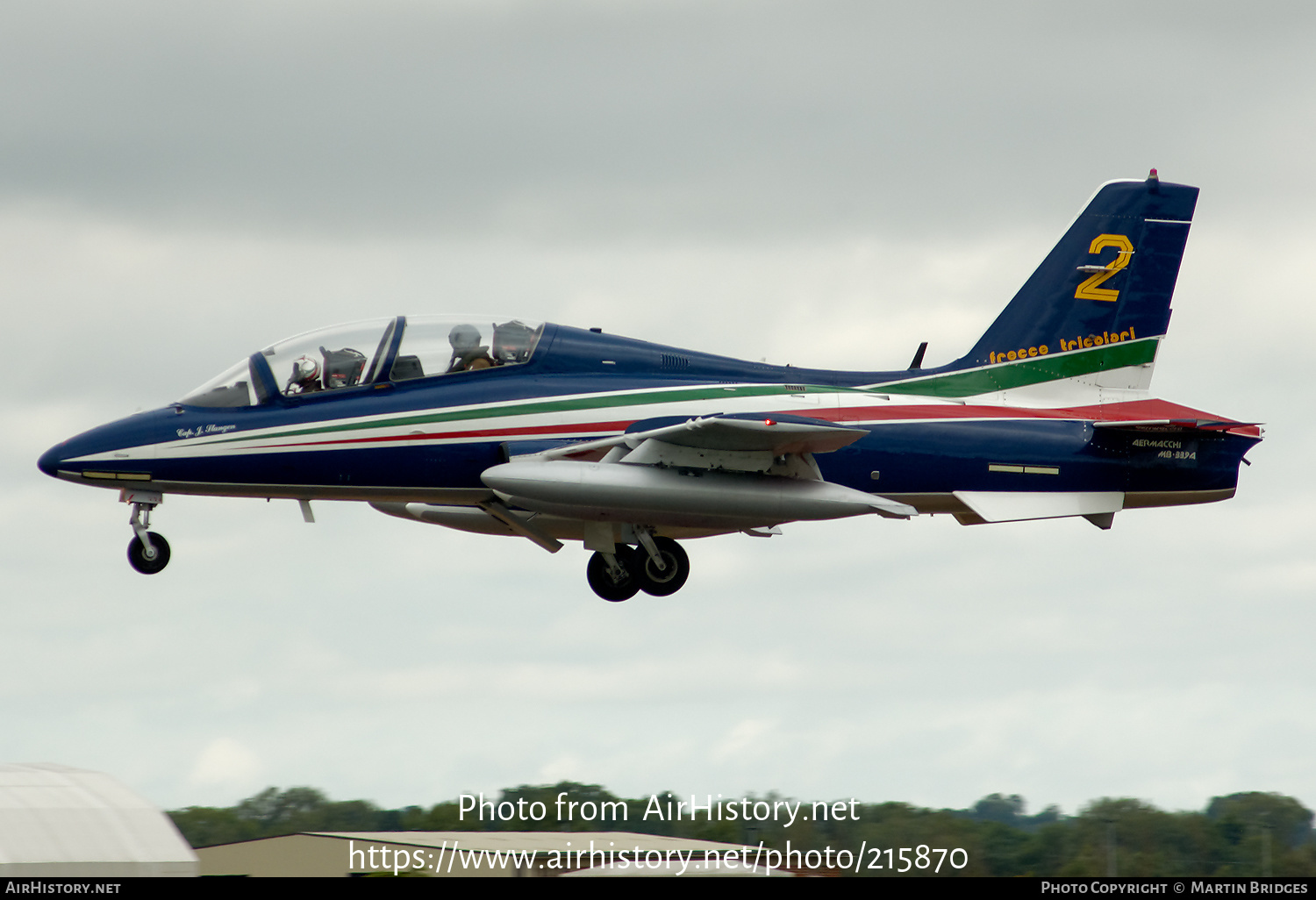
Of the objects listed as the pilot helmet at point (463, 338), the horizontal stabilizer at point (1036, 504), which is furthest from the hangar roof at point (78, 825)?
the horizontal stabilizer at point (1036, 504)

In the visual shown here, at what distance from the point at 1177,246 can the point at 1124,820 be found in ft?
46.0

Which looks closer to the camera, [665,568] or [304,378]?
[304,378]

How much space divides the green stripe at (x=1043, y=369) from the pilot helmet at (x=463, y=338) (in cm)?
610

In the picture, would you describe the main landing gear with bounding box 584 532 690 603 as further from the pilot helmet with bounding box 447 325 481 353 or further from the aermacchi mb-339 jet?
the pilot helmet with bounding box 447 325 481 353

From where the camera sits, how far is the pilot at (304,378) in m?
20.4

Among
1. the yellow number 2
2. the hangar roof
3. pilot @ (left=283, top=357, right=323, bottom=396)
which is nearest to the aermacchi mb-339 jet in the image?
pilot @ (left=283, top=357, right=323, bottom=396)

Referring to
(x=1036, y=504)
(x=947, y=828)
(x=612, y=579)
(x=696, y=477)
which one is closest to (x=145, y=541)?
(x=612, y=579)

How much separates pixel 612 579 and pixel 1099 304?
785 cm

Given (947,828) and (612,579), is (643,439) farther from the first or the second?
(947,828)

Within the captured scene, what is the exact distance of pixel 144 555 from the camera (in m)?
20.4

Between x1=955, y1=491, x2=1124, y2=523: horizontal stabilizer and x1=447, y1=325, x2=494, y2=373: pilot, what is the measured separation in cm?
630

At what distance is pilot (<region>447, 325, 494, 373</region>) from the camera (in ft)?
67.5

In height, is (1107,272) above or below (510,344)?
above

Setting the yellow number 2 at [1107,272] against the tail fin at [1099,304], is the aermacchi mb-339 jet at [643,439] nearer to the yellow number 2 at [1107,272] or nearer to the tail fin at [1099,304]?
the tail fin at [1099,304]
